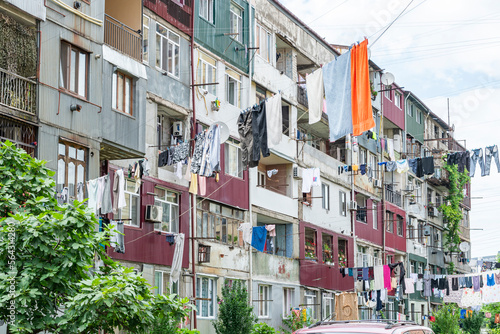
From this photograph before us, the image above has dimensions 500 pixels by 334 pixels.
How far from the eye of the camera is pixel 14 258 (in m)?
12.9

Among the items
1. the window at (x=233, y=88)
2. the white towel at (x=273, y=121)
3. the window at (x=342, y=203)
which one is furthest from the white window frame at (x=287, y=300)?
the white towel at (x=273, y=121)

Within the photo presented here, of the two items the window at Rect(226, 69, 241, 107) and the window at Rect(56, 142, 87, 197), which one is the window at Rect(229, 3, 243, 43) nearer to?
the window at Rect(226, 69, 241, 107)

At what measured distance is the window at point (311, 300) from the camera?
37.5 metres

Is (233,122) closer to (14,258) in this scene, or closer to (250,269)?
(250,269)

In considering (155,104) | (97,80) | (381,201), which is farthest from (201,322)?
(381,201)

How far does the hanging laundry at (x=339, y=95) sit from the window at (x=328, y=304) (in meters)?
18.5

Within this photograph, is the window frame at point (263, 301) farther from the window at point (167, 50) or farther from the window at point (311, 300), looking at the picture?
the window at point (167, 50)

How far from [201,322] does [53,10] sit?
12829 mm

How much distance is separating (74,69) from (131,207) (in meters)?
5.85

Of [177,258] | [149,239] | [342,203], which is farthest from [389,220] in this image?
[149,239]

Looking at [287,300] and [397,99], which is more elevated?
[397,99]

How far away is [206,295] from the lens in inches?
1144

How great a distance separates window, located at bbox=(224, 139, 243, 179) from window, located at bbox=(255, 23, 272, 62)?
17.3 ft

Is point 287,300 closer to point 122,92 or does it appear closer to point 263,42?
point 263,42
